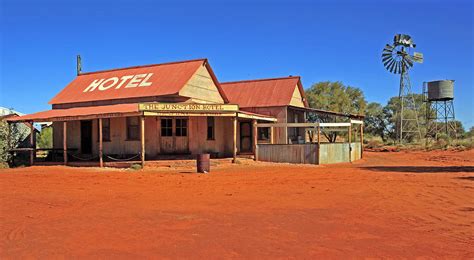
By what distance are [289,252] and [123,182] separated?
9.18 m

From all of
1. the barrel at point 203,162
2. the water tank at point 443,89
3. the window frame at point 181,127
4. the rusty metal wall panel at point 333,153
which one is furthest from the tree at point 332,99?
the barrel at point 203,162

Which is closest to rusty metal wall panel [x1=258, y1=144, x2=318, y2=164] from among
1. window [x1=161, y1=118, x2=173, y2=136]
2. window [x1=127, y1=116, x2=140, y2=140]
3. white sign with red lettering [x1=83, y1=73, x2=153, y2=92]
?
window [x1=161, y1=118, x2=173, y2=136]

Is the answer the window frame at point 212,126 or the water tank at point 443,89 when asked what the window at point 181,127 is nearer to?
the window frame at point 212,126

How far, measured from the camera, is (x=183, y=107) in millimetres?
19516

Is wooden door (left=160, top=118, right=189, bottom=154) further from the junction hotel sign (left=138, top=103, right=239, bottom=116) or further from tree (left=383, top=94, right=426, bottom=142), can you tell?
tree (left=383, top=94, right=426, bottom=142)

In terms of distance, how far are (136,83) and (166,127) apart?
4.31 m

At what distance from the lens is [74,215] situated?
820cm

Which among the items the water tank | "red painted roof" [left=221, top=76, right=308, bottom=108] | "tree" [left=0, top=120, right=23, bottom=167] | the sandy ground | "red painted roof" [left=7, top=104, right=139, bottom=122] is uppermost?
the water tank

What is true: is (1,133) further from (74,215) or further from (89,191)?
(74,215)

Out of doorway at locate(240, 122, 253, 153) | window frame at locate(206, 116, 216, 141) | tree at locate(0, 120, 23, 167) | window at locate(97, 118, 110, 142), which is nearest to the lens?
tree at locate(0, 120, 23, 167)

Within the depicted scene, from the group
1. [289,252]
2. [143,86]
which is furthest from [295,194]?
[143,86]

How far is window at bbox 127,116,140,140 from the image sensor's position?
21.5 metres

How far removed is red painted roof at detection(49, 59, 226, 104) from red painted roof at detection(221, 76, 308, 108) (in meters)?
3.46

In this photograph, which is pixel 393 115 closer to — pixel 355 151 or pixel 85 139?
pixel 355 151
